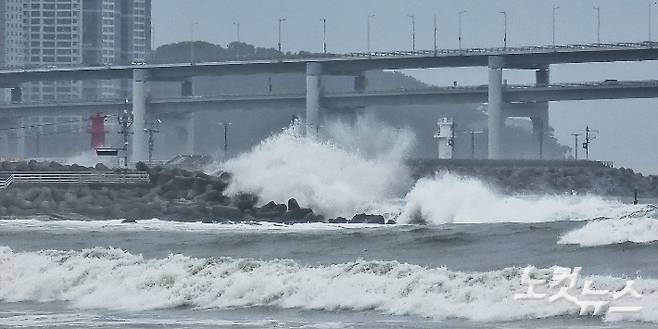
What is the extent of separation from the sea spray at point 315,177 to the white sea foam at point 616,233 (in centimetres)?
2821

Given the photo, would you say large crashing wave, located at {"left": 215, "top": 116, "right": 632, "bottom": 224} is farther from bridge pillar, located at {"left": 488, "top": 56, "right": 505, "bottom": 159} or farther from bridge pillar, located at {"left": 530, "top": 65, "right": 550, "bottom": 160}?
bridge pillar, located at {"left": 530, "top": 65, "right": 550, "bottom": 160}

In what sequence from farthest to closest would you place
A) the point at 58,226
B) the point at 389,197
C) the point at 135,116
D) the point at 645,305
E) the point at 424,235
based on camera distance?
the point at 135,116, the point at 389,197, the point at 58,226, the point at 424,235, the point at 645,305

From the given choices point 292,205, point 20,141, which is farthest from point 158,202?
point 20,141

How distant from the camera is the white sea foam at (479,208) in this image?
194ft

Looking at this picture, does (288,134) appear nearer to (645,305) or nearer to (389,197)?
(389,197)

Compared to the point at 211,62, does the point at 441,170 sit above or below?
below

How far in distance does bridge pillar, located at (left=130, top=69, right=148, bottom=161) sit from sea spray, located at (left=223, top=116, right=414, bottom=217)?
64412 millimetres

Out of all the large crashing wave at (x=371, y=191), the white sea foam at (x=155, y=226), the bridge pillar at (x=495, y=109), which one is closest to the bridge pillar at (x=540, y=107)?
the bridge pillar at (x=495, y=109)

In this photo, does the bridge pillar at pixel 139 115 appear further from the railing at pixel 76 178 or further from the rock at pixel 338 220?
the rock at pixel 338 220

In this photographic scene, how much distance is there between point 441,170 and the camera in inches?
4331

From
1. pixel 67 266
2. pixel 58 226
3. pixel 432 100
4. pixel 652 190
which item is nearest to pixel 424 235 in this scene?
pixel 67 266

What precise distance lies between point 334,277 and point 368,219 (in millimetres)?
28703

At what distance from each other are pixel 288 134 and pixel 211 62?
7495 cm

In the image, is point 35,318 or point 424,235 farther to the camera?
point 424,235
